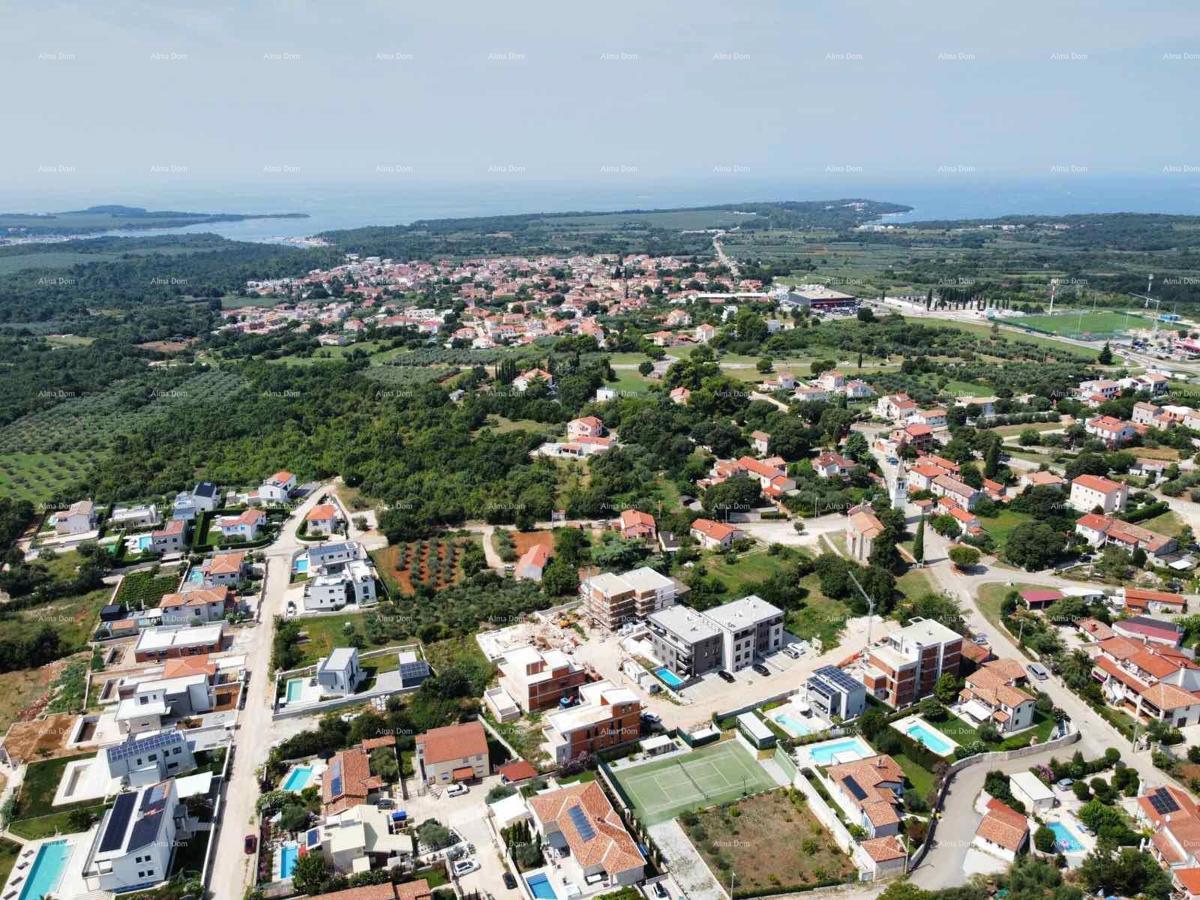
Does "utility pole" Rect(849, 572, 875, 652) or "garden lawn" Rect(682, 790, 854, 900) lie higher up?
"utility pole" Rect(849, 572, 875, 652)

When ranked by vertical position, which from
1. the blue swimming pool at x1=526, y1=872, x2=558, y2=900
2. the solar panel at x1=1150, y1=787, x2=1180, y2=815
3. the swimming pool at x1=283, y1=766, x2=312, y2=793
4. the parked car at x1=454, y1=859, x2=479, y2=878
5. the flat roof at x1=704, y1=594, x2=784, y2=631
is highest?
the flat roof at x1=704, y1=594, x2=784, y2=631

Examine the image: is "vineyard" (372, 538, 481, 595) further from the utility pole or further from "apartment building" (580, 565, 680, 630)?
the utility pole

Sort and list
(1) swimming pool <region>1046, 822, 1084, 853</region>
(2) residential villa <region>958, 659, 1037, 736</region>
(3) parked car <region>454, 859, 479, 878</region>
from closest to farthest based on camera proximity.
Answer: (3) parked car <region>454, 859, 479, 878</region> < (1) swimming pool <region>1046, 822, 1084, 853</region> < (2) residential villa <region>958, 659, 1037, 736</region>

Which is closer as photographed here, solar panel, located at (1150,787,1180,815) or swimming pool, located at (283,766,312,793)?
solar panel, located at (1150,787,1180,815)

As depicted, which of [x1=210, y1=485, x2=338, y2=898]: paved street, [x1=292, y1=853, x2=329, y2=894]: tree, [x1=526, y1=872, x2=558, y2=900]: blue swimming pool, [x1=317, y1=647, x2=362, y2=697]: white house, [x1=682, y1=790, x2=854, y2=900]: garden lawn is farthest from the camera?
[x1=317, y1=647, x2=362, y2=697]: white house

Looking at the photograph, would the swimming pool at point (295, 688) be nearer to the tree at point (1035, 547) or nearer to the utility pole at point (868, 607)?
the utility pole at point (868, 607)

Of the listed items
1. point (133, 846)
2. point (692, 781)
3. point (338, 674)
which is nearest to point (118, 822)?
point (133, 846)

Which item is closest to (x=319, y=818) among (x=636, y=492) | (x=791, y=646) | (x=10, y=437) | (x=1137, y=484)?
(x=791, y=646)

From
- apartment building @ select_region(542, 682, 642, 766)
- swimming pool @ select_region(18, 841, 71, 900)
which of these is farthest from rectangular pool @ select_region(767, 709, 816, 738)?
swimming pool @ select_region(18, 841, 71, 900)
